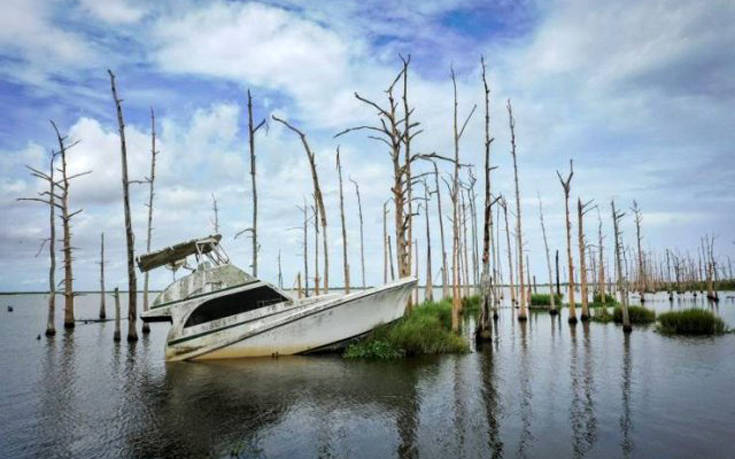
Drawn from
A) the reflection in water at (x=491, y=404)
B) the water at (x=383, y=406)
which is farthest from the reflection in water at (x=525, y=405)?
the reflection in water at (x=491, y=404)

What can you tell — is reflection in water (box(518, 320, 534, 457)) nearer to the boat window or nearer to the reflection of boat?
the reflection of boat

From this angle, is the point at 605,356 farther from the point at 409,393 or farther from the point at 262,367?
the point at 262,367

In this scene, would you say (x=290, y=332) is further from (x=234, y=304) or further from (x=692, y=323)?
(x=692, y=323)

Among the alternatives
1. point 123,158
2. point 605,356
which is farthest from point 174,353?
point 605,356

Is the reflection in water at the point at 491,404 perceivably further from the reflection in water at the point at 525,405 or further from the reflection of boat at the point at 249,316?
the reflection of boat at the point at 249,316

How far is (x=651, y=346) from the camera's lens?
18.3m

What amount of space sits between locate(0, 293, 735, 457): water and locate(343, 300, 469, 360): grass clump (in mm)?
727

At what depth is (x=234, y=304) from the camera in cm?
1608

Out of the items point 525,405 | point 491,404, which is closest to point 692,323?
point 525,405

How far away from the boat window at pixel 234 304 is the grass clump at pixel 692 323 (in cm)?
1803

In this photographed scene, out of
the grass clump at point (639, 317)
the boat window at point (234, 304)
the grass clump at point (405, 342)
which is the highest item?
the boat window at point (234, 304)

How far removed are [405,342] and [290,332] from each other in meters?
3.60

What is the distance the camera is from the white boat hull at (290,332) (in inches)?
604

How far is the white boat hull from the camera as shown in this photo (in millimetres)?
15344
